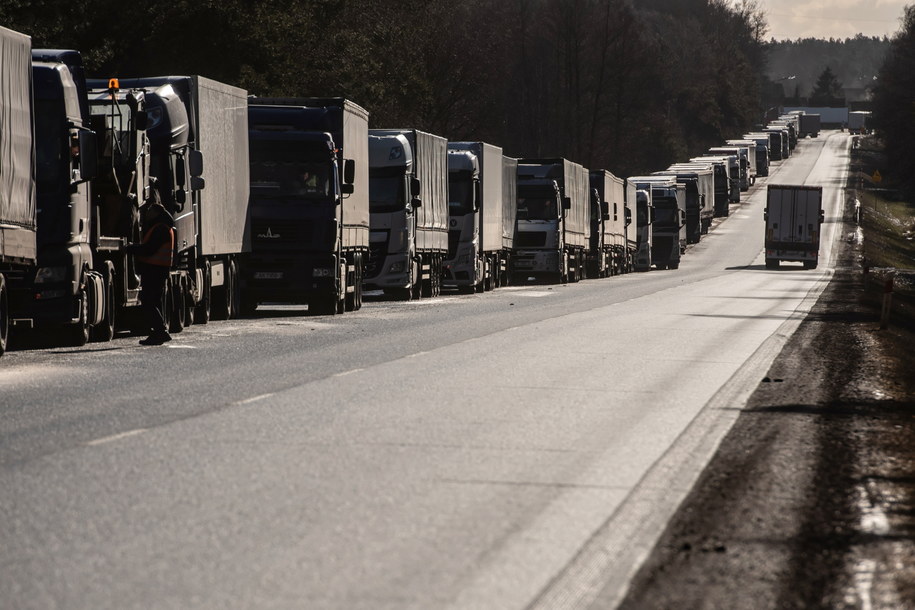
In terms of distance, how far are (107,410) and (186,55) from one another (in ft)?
120

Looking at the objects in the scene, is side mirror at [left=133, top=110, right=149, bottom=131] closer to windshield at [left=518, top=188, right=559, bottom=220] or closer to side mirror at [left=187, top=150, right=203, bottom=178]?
side mirror at [left=187, top=150, right=203, bottom=178]

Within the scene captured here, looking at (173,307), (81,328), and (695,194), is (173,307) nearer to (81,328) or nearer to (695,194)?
(81,328)

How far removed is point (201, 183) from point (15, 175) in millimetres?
6245

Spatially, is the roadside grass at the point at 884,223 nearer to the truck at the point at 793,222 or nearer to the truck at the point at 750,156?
the truck at the point at 793,222

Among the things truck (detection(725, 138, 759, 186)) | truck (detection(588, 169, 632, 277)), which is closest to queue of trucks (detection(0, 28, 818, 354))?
truck (detection(588, 169, 632, 277))

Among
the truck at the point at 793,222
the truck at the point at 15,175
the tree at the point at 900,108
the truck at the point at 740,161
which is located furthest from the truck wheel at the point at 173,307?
the truck at the point at 740,161

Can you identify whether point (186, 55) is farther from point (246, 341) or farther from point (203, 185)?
point (246, 341)

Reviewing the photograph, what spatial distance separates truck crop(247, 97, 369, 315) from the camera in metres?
28.1

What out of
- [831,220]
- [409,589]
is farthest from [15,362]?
[831,220]

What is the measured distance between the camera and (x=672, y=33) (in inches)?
7854

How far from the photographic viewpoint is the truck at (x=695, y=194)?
90.9 metres

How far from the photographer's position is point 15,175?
1744cm

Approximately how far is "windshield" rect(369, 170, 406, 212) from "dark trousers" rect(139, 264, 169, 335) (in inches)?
603

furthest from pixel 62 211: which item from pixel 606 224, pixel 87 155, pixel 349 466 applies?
pixel 606 224
